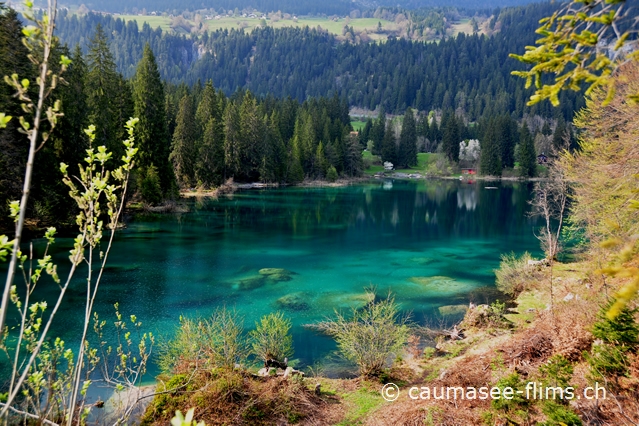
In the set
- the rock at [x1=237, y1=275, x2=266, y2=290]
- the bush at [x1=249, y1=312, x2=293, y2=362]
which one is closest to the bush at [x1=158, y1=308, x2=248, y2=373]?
the bush at [x1=249, y1=312, x2=293, y2=362]

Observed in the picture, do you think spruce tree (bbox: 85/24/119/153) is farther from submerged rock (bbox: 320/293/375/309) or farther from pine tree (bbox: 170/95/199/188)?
submerged rock (bbox: 320/293/375/309)

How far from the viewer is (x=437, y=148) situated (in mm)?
134750

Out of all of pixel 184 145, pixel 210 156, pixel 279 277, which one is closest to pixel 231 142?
pixel 210 156

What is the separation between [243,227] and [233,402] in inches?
1283

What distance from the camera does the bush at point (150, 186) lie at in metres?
45.4

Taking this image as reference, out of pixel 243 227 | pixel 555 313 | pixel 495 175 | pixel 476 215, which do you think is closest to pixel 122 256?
pixel 243 227

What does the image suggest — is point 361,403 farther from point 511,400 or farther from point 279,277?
point 279,277

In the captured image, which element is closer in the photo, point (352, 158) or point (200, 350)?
point (200, 350)

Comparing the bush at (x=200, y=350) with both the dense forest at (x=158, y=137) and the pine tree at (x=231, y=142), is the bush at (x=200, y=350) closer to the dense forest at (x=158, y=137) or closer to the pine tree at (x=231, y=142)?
the dense forest at (x=158, y=137)

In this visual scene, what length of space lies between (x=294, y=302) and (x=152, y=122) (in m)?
37.2

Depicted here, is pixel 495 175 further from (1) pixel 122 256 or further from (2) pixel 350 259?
(1) pixel 122 256

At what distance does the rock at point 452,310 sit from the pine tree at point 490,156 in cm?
10068

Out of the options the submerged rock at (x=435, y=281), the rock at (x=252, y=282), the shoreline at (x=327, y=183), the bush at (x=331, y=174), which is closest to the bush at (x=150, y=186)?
the shoreline at (x=327, y=183)

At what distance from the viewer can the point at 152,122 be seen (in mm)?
50812
